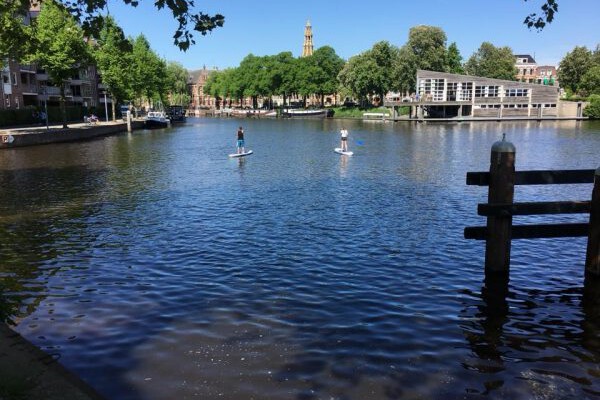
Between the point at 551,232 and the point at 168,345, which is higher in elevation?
the point at 551,232

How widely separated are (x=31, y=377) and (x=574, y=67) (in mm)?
134837

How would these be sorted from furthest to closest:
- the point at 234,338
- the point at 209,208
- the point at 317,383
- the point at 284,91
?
the point at 284,91 < the point at 209,208 < the point at 234,338 < the point at 317,383

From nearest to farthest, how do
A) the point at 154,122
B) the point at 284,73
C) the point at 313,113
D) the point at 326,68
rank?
the point at 154,122 < the point at 313,113 < the point at 326,68 < the point at 284,73

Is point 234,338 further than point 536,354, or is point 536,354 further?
point 234,338

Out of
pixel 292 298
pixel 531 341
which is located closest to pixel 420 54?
pixel 292 298

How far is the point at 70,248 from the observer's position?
14.1m

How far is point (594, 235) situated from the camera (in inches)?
411

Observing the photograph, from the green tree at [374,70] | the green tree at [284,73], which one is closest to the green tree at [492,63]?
the green tree at [374,70]

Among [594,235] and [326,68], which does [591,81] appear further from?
[594,235]

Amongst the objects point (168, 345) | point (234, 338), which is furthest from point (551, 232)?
point (168, 345)

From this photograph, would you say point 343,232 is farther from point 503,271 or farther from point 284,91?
point 284,91

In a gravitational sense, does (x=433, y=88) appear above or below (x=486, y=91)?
above

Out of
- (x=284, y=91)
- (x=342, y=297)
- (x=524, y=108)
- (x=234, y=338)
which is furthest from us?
(x=284, y=91)

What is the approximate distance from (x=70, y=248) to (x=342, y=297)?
7.96m
